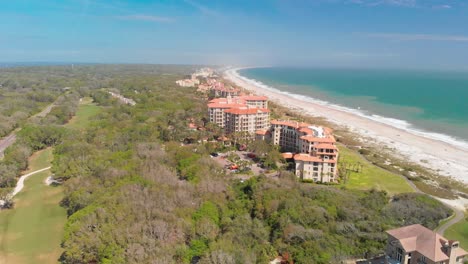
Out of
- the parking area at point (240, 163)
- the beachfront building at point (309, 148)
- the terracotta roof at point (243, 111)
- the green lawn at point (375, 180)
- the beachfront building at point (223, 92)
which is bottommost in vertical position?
the green lawn at point (375, 180)

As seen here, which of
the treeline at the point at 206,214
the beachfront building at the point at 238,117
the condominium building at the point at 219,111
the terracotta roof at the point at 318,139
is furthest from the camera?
the condominium building at the point at 219,111

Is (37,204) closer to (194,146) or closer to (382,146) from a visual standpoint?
(194,146)

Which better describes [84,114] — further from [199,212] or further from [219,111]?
[199,212]

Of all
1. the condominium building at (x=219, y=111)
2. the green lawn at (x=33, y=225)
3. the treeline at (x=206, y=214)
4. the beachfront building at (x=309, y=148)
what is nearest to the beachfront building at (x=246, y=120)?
the condominium building at (x=219, y=111)

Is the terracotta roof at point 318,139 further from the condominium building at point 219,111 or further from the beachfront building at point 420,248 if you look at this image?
the condominium building at point 219,111

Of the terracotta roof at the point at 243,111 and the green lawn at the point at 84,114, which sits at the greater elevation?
the terracotta roof at the point at 243,111
